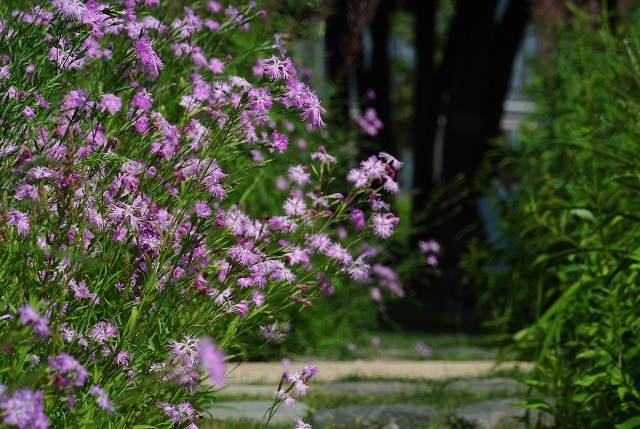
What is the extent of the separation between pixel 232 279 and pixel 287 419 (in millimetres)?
2177

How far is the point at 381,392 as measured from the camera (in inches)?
237

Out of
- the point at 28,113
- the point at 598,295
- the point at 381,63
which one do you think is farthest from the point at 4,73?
the point at 381,63

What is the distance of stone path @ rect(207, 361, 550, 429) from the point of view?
4801 mm

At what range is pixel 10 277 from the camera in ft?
9.51

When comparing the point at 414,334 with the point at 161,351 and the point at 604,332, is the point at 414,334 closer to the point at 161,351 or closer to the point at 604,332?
the point at 604,332

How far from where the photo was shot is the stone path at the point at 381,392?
4.80 meters

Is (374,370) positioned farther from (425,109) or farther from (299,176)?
(425,109)

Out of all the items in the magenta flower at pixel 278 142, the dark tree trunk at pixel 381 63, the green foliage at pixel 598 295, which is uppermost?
the dark tree trunk at pixel 381 63

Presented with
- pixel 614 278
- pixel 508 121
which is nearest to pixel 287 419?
pixel 614 278

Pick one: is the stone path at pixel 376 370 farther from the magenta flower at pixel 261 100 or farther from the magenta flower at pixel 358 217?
the magenta flower at pixel 261 100

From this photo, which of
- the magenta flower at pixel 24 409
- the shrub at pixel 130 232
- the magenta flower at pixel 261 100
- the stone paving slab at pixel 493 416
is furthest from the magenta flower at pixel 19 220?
the stone paving slab at pixel 493 416

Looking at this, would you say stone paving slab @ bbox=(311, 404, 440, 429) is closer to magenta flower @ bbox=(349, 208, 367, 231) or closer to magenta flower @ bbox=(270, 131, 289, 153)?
magenta flower @ bbox=(349, 208, 367, 231)

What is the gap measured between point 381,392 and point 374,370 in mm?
1181

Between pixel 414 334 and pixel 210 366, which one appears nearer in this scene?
pixel 210 366
